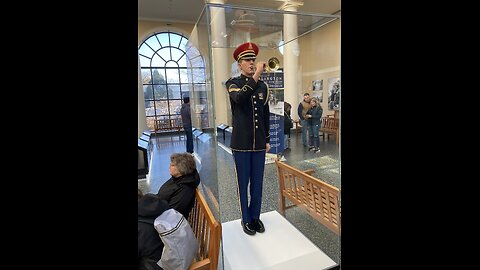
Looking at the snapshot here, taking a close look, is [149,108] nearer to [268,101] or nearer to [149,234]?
[268,101]

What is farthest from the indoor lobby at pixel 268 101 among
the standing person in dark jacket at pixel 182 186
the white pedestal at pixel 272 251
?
the standing person in dark jacket at pixel 182 186

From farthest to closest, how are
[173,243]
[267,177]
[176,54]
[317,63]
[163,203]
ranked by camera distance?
[176,54] < [317,63] < [267,177] < [163,203] < [173,243]

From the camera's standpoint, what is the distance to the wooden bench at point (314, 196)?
1837 mm

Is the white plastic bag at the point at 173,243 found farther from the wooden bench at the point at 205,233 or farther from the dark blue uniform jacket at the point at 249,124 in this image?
Result: the dark blue uniform jacket at the point at 249,124

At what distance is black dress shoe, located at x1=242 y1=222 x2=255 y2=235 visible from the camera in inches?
82.3

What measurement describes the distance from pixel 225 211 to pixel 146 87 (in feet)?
29.8

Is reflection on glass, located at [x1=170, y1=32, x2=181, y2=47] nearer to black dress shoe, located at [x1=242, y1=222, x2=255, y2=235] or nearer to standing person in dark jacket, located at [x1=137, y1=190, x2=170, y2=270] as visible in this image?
black dress shoe, located at [x1=242, y1=222, x2=255, y2=235]

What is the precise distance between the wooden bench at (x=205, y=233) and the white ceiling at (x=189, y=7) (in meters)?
5.89

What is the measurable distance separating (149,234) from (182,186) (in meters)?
0.49

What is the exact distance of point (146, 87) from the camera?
1056 centimetres

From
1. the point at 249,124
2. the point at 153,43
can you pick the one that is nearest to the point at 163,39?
the point at 153,43

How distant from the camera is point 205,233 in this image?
155 cm

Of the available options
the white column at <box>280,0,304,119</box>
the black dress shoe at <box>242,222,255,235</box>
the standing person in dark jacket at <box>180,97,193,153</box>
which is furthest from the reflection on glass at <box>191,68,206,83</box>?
the white column at <box>280,0,304,119</box>
